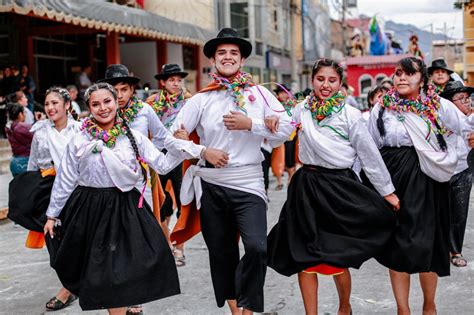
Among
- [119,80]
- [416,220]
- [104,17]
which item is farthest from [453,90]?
[104,17]

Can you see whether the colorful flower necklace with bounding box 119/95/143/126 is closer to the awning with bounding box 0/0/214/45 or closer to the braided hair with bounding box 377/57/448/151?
the braided hair with bounding box 377/57/448/151

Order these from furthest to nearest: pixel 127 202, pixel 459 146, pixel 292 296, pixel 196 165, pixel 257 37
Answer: pixel 257 37, pixel 459 146, pixel 292 296, pixel 196 165, pixel 127 202

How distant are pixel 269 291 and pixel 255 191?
4.66 feet

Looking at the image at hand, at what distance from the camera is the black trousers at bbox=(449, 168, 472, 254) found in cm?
597

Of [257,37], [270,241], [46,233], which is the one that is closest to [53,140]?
[46,233]

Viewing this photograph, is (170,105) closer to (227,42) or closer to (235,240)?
(227,42)

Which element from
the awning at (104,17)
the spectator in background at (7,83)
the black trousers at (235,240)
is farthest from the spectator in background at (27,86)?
the black trousers at (235,240)

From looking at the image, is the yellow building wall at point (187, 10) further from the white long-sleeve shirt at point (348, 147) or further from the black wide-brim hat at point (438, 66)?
the white long-sleeve shirt at point (348, 147)

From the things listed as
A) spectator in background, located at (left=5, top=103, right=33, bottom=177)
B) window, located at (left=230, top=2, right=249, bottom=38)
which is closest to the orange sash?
spectator in background, located at (left=5, top=103, right=33, bottom=177)

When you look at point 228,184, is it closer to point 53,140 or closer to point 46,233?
point 46,233

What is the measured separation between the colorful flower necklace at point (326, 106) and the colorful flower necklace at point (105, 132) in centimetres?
126

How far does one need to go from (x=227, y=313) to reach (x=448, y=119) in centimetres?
216

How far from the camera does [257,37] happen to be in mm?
32469

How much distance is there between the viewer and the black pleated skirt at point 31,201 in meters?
5.57
